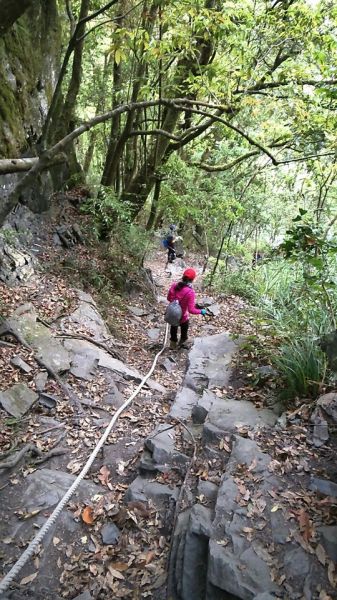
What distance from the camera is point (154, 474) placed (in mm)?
4039

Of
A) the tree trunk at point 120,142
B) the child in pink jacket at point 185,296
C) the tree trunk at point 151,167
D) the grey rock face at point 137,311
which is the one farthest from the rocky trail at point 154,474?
the tree trunk at point 151,167

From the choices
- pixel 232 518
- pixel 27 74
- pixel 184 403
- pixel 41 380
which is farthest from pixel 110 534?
pixel 27 74

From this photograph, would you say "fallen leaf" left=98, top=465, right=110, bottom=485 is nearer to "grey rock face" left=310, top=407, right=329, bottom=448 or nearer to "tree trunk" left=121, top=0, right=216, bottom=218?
"grey rock face" left=310, top=407, right=329, bottom=448

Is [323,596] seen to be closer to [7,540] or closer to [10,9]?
[7,540]

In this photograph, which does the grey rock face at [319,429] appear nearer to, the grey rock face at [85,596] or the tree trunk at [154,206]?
the grey rock face at [85,596]

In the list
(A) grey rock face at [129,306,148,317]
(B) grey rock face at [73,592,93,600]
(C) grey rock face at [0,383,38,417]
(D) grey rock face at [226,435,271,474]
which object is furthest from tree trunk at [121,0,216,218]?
(B) grey rock face at [73,592,93,600]

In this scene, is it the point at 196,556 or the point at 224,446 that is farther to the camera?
the point at 224,446

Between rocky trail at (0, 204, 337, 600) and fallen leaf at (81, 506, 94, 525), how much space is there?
0.04 ft

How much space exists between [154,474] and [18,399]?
6.40 ft

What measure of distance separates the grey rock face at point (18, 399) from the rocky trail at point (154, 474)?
0.05 feet

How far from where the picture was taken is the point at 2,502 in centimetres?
371

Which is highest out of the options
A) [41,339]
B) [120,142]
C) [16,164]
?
[120,142]

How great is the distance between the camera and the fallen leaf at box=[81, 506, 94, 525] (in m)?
3.67

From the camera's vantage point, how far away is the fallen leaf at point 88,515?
3.67 metres
